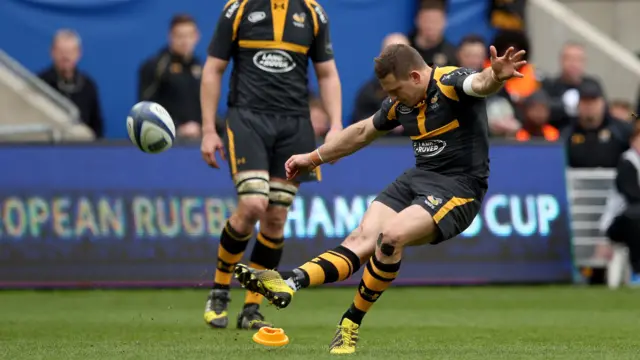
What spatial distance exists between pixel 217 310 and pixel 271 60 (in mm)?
1980

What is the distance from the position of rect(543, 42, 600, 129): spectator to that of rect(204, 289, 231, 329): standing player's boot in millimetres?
7963

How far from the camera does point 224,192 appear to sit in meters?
14.5

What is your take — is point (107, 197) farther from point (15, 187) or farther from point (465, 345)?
point (465, 345)

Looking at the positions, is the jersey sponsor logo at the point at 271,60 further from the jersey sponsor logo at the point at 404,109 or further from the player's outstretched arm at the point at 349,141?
the jersey sponsor logo at the point at 404,109

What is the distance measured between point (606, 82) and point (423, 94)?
1232 cm

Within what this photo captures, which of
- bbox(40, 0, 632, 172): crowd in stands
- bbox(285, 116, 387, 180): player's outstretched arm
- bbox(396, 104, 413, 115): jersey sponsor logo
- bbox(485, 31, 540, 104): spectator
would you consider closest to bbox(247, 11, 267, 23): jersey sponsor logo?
bbox(285, 116, 387, 180): player's outstretched arm

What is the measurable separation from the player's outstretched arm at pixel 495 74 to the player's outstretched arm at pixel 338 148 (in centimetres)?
80

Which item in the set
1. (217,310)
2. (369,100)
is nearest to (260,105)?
(217,310)

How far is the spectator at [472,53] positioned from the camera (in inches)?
613

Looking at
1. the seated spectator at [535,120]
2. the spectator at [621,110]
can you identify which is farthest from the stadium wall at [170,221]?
the spectator at [621,110]

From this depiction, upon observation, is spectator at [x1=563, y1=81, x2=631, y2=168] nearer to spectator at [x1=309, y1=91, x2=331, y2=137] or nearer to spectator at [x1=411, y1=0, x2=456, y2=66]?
spectator at [x1=411, y1=0, x2=456, y2=66]

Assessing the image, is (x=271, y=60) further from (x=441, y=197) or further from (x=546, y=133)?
(x=546, y=133)

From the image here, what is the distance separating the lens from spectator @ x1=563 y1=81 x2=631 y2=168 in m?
16.0

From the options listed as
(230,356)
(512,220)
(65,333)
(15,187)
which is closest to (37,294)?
(15,187)
